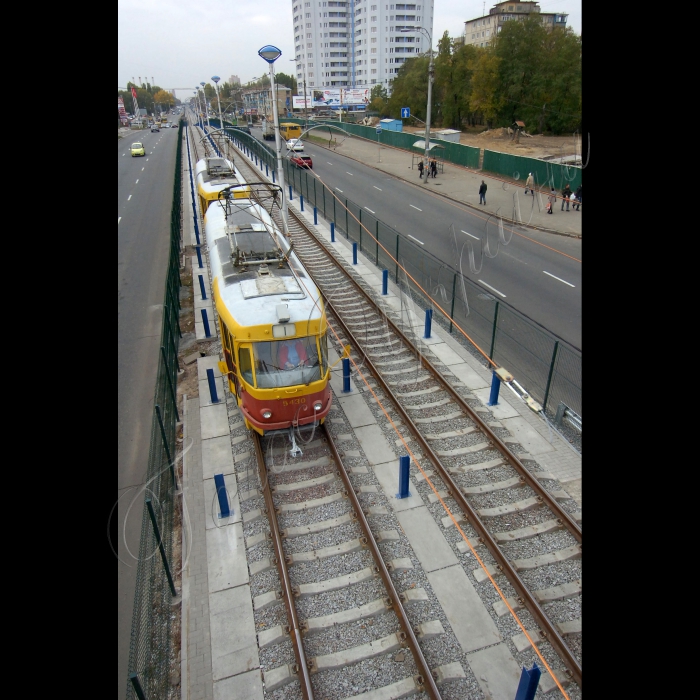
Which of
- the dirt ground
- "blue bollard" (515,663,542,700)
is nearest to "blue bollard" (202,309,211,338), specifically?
the dirt ground

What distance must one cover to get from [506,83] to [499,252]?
23636 millimetres

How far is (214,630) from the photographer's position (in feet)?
22.1

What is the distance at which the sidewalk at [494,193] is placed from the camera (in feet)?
75.2

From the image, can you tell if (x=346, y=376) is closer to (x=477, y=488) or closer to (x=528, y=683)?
(x=477, y=488)


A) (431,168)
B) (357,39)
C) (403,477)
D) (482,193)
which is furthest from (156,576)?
(357,39)

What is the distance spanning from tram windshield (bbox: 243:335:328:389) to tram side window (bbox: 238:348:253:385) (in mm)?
53

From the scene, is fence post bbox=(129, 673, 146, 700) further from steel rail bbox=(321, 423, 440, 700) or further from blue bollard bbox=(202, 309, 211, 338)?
Result: blue bollard bbox=(202, 309, 211, 338)

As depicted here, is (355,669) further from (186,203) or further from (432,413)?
(186,203)

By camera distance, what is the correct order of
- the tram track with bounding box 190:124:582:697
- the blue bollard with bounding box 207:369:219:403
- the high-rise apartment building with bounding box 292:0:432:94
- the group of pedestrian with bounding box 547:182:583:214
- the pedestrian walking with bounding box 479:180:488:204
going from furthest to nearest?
the high-rise apartment building with bounding box 292:0:432:94 < the pedestrian walking with bounding box 479:180:488:204 < the group of pedestrian with bounding box 547:182:583:214 < the blue bollard with bounding box 207:369:219:403 < the tram track with bounding box 190:124:582:697

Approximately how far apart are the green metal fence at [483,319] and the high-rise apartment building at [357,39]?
86.5 metres

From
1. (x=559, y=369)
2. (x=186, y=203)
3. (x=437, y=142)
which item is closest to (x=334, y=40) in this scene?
(x=437, y=142)

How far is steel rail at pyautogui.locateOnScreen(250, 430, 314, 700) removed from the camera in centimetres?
600

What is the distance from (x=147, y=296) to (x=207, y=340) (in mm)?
5706

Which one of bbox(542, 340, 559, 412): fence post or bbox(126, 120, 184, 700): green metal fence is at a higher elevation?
bbox(542, 340, 559, 412): fence post
